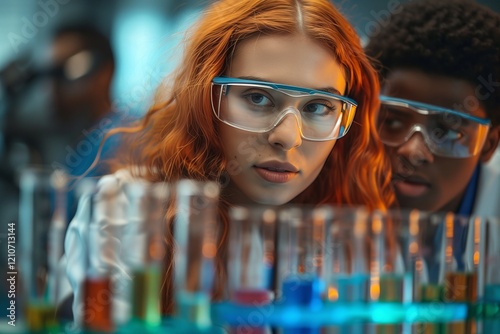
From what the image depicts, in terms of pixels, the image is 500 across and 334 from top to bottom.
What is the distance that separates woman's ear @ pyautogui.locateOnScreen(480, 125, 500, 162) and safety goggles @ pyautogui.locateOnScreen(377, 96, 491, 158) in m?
0.01

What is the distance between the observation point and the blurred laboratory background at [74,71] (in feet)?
4.82

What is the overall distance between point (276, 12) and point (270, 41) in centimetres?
7

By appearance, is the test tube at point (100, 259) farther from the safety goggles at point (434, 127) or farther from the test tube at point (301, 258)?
the safety goggles at point (434, 127)

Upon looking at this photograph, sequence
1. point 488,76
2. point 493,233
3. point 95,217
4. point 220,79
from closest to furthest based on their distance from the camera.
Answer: point 95,217 < point 220,79 < point 493,233 < point 488,76

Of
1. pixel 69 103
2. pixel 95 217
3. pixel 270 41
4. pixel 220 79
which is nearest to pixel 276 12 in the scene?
pixel 270 41

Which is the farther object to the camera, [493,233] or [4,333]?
[493,233]

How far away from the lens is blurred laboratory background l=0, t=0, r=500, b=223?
1469 mm

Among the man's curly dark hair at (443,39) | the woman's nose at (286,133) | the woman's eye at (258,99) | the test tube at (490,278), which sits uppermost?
the man's curly dark hair at (443,39)

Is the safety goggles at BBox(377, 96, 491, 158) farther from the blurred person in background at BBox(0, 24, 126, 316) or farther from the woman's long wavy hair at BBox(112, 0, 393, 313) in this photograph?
the blurred person in background at BBox(0, 24, 126, 316)

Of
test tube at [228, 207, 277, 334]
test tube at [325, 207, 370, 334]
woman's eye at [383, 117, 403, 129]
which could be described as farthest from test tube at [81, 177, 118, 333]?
woman's eye at [383, 117, 403, 129]

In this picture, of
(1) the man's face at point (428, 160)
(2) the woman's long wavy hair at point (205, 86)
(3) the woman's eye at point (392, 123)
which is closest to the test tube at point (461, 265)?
(1) the man's face at point (428, 160)

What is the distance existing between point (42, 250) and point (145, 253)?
6.9 inches

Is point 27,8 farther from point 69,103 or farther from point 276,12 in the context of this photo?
point 276,12

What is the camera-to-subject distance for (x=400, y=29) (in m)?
1.78
